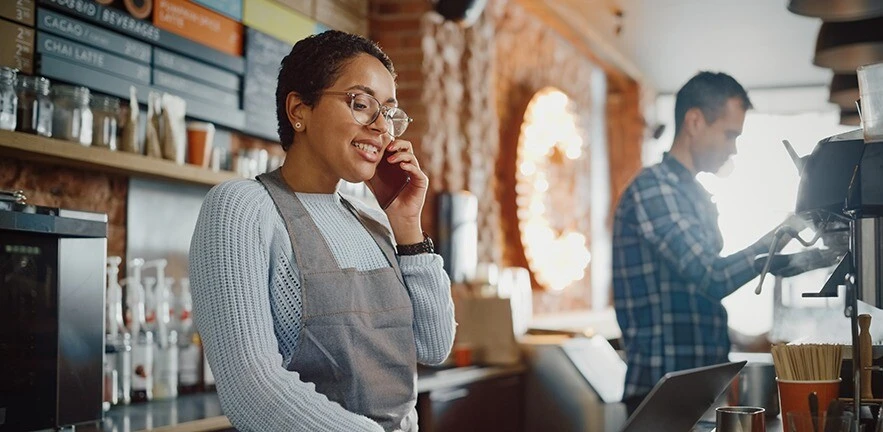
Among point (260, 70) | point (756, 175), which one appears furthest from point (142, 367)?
point (756, 175)

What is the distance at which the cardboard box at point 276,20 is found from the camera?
379 cm

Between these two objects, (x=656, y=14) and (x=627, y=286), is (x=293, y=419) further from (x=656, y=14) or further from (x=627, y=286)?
(x=656, y=14)

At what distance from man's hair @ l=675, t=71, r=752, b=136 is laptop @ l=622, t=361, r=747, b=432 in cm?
128

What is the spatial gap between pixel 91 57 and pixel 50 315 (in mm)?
1024

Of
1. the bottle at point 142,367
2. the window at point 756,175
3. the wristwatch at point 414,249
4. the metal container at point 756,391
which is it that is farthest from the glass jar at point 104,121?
the window at point 756,175

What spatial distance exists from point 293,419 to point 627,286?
1.65 metres

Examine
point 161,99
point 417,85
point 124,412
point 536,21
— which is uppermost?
point 536,21

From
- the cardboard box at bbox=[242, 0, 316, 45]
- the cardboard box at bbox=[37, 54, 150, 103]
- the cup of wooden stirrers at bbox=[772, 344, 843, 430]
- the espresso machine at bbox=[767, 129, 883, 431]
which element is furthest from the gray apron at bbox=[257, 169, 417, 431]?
the cardboard box at bbox=[242, 0, 316, 45]

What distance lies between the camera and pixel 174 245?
3.33 meters

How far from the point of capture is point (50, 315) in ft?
7.19

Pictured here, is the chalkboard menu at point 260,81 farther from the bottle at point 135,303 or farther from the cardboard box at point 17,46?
the cardboard box at point 17,46

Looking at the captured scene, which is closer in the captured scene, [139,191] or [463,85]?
[139,191]

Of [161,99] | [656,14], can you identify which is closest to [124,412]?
[161,99]

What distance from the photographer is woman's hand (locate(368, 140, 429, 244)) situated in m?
1.88
